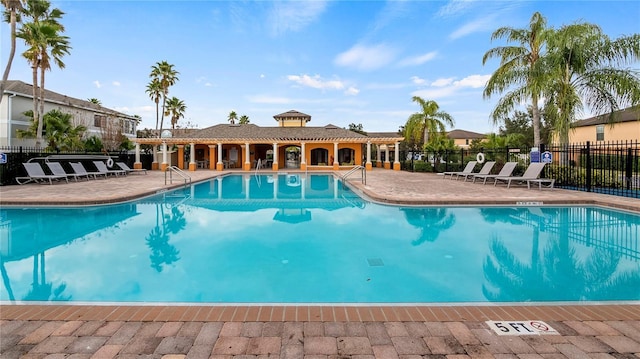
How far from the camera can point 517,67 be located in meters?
17.9

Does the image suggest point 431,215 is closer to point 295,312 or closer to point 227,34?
point 295,312

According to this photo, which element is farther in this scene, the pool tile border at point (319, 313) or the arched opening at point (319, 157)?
the arched opening at point (319, 157)

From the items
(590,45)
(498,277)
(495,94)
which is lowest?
(498,277)

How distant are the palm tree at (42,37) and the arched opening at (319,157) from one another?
66.2 feet

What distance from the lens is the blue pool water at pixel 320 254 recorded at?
4.38 metres

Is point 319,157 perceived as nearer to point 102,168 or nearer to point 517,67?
point 102,168

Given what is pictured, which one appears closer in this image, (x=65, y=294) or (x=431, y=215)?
(x=65, y=294)

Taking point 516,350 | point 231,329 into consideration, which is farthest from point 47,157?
point 516,350

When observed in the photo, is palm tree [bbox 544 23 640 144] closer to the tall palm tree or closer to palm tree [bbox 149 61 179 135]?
palm tree [bbox 149 61 179 135]

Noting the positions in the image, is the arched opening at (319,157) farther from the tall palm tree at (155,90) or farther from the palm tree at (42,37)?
the palm tree at (42,37)

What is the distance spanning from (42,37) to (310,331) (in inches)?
1010

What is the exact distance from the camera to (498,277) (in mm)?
4910

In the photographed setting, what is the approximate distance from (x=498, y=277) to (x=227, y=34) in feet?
58.3

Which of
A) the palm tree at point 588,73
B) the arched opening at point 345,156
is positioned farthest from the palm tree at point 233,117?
the palm tree at point 588,73
